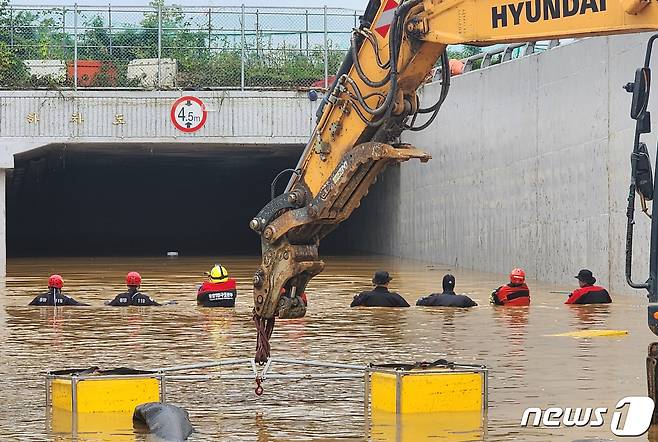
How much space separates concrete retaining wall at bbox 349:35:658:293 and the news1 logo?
14.9m

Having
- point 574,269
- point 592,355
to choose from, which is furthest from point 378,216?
point 592,355

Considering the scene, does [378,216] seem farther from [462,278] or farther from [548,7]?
[548,7]

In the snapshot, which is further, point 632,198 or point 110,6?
point 110,6

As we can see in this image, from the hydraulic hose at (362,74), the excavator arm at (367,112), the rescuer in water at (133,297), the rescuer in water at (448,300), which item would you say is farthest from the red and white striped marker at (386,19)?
the rescuer in water at (133,297)

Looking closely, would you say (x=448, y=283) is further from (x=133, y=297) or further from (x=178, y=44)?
(x=178, y=44)

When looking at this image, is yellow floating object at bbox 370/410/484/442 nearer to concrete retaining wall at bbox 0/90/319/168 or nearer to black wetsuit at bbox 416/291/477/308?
black wetsuit at bbox 416/291/477/308

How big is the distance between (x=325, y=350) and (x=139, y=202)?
5090 centimetres

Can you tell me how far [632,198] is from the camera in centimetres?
1152

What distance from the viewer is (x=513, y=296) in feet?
83.9

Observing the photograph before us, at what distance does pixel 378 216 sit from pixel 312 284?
16450 mm

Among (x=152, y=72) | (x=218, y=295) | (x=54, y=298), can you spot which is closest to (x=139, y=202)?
(x=152, y=72)

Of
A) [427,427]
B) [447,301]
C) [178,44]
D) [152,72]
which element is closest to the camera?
[427,427]

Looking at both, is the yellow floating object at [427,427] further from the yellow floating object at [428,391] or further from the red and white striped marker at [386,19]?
the red and white striped marker at [386,19]

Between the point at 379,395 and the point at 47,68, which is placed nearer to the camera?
the point at 379,395
